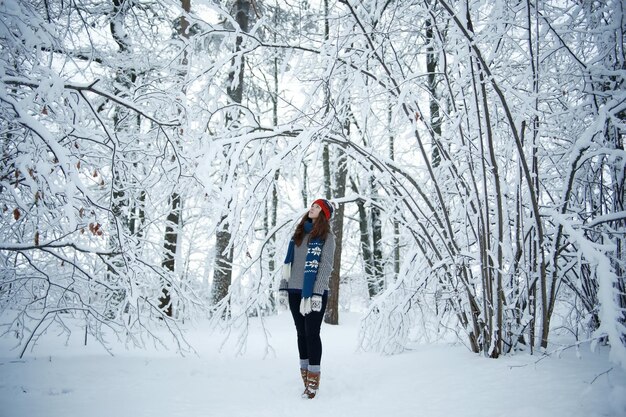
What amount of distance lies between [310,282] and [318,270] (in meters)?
0.12

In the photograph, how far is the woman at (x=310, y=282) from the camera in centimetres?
313

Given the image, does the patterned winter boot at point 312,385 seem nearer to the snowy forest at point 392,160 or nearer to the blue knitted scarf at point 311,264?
the blue knitted scarf at point 311,264

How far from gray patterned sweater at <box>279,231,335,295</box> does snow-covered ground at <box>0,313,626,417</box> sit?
89 cm

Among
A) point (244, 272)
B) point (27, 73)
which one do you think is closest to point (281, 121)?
point (244, 272)

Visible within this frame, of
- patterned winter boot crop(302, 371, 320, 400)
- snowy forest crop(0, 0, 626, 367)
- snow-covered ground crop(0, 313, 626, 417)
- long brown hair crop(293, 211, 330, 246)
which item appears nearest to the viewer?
snow-covered ground crop(0, 313, 626, 417)

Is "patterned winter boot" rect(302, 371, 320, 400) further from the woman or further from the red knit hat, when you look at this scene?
the red knit hat

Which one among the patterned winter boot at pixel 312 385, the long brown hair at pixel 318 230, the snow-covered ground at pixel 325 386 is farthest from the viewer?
the long brown hair at pixel 318 230

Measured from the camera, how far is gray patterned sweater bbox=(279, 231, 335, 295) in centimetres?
317

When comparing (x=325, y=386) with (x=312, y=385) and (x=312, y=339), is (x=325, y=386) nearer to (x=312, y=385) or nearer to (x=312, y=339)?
(x=312, y=385)

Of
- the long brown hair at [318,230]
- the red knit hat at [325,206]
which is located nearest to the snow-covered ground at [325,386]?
the long brown hair at [318,230]

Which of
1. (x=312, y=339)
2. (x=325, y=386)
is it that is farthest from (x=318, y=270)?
(x=325, y=386)

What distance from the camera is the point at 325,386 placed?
3.41 metres

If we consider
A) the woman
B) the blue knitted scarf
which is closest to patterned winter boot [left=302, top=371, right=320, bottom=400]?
the woman

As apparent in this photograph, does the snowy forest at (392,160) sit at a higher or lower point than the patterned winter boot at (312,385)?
higher
